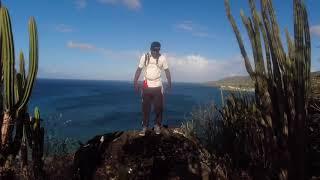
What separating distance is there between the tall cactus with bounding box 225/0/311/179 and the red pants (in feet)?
11.0

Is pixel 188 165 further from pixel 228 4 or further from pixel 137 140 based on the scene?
pixel 228 4

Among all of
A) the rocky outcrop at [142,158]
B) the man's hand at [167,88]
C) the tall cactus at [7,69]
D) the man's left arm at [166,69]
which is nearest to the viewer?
the tall cactus at [7,69]

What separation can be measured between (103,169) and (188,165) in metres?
1.49

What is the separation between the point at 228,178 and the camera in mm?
6148

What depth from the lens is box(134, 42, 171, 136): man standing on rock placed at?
7.63m

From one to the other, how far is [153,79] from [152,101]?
59cm

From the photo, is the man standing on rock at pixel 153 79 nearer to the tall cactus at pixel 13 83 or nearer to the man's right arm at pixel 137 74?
the man's right arm at pixel 137 74

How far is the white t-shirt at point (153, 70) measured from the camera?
301 inches

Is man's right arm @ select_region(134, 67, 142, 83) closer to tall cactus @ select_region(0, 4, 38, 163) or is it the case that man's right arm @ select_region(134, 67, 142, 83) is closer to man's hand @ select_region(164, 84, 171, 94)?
man's hand @ select_region(164, 84, 171, 94)

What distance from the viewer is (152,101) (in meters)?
8.06

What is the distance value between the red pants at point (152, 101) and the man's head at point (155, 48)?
720 millimetres

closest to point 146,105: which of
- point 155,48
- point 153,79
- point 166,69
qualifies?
point 153,79

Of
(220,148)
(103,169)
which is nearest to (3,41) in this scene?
(103,169)

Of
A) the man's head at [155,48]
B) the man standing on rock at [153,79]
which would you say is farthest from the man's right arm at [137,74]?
the man's head at [155,48]
